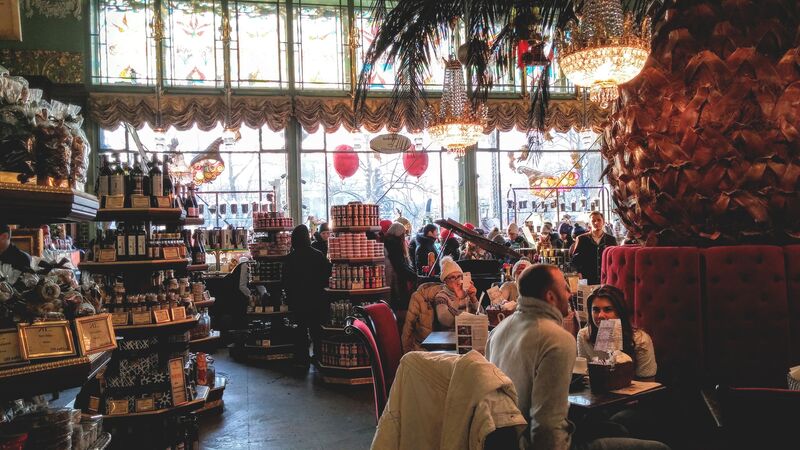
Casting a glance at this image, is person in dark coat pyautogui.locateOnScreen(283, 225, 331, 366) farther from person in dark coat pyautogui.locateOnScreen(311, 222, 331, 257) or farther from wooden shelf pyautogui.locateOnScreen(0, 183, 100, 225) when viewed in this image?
wooden shelf pyautogui.locateOnScreen(0, 183, 100, 225)

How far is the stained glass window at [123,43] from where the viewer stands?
11484 millimetres

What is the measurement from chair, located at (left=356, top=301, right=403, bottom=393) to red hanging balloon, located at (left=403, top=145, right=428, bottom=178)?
8994 millimetres

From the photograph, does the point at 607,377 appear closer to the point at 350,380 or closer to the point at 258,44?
the point at 350,380

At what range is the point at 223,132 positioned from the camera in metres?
11.7

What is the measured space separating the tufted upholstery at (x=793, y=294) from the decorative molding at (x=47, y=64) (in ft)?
37.3

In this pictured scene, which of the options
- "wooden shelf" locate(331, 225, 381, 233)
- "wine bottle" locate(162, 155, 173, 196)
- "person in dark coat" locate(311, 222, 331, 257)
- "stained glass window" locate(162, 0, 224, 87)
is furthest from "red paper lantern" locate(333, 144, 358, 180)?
"wine bottle" locate(162, 155, 173, 196)

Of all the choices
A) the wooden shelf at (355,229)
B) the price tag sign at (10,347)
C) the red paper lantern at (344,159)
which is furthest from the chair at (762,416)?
the red paper lantern at (344,159)

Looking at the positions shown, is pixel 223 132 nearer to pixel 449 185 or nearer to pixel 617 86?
pixel 449 185

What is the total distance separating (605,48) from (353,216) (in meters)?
3.41

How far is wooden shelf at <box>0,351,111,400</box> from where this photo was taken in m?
1.76

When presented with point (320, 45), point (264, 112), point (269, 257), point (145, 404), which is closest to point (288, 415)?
point (145, 404)

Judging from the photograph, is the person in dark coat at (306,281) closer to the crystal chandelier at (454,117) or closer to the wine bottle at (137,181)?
the crystal chandelier at (454,117)

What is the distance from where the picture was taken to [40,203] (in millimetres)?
1883

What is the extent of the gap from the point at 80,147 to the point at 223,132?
9964mm
